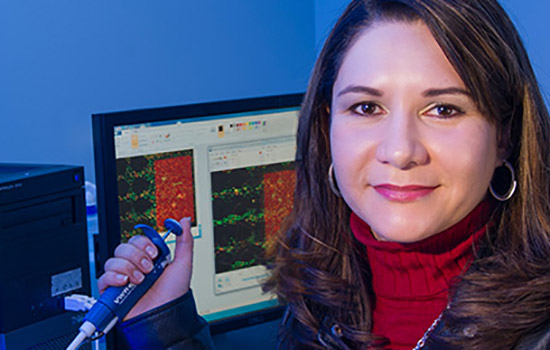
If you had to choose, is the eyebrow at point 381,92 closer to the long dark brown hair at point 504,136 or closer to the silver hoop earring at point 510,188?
the long dark brown hair at point 504,136

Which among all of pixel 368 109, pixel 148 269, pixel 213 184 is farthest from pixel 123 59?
pixel 368 109

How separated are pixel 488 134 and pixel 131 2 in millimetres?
1696

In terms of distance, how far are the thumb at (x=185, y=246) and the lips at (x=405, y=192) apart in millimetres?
427

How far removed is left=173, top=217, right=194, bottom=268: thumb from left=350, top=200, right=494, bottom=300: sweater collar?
0.33m

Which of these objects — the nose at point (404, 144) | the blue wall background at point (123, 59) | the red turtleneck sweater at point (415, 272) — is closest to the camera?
the nose at point (404, 144)

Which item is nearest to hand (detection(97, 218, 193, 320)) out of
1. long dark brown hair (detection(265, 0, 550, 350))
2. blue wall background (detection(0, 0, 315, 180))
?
long dark brown hair (detection(265, 0, 550, 350))

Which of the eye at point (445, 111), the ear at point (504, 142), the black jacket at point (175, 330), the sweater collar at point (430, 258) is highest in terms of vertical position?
the eye at point (445, 111)

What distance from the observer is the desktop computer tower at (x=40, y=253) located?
1.16m

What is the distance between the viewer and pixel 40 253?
3.95 ft

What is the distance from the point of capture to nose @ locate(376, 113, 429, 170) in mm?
989

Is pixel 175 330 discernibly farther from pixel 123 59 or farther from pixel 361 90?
pixel 123 59

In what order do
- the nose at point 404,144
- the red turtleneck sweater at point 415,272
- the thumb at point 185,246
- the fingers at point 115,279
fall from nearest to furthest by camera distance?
the nose at point 404,144 → the red turtleneck sweater at point 415,272 → the fingers at point 115,279 → the thumb at point 185,246

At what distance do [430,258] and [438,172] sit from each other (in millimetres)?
161

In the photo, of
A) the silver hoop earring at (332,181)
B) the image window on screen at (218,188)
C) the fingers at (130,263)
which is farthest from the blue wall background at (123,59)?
the silver hoop earring at (332,181)
